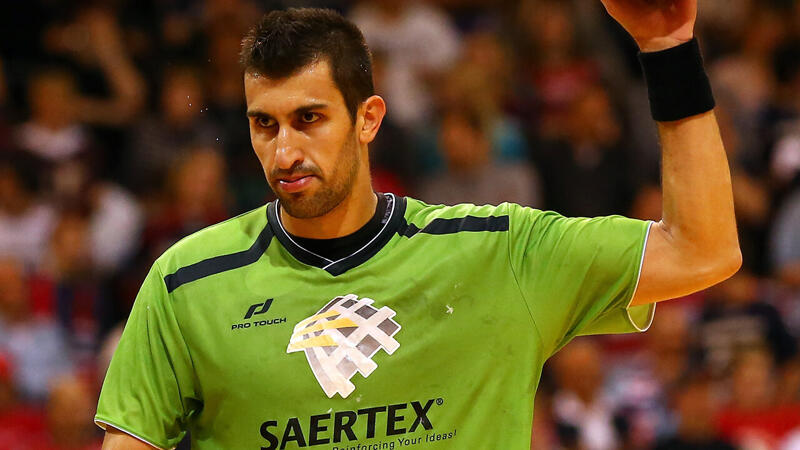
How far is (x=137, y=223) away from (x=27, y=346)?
1.35 metres

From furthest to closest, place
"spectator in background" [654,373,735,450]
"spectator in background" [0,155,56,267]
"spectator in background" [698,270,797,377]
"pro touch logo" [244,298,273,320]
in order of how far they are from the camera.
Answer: "spectator in background" [0,155,56,267], "spectator in background" [698,270,797,377], "spectator in background" [654,373,735,450], "pro touch logo" [244,298,273,320]

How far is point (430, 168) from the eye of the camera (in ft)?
32.8

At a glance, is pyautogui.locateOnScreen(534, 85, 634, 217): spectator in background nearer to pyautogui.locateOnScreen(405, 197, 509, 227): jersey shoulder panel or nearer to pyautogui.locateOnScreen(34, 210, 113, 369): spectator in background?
pyautogui.locateOnScreen(34, 210, 113, 369): spectator in background

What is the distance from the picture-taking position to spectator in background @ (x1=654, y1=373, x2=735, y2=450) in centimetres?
807

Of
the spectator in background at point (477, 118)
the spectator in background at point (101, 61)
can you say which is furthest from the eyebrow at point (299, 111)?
the spectator in background at point (101, 61)

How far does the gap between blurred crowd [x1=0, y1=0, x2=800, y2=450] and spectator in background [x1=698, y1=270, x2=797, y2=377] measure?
15mm

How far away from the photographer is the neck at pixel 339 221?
12.4ft

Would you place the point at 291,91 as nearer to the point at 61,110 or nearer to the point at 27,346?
the point at 27,346

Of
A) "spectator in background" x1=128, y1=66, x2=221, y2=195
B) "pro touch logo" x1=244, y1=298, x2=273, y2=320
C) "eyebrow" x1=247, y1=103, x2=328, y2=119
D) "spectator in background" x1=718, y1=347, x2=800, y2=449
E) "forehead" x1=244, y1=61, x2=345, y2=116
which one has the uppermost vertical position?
"forehead" x1=244, y1=61, x2=345, y2=116

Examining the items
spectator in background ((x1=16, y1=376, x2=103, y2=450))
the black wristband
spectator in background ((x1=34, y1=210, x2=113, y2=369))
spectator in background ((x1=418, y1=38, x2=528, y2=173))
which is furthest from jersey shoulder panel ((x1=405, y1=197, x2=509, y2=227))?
spectator in background ((x1=418, y1=38, x2=528, y2=173))

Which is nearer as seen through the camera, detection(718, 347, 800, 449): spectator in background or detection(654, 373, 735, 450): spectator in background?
detection(654, 373, 735, 450): spectator in background

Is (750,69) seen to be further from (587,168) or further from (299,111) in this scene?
(299,111)

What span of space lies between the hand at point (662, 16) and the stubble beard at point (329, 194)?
863 mm

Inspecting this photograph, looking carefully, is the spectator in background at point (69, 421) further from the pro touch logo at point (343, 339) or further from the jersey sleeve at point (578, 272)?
the jersey sleeve at point (578, 272)
